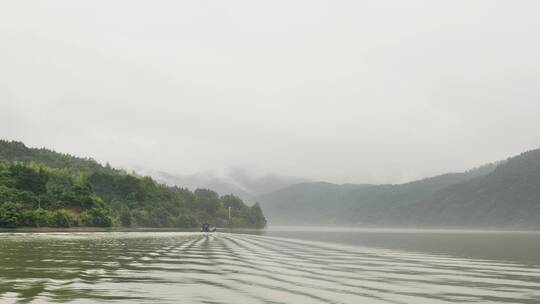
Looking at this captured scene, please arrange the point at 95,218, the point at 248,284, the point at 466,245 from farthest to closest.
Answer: the point at 95,218 → the point at 466,245 → the point at 248,284

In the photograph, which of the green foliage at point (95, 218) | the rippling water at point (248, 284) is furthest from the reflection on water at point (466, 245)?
the green foliage at point (95, 218)

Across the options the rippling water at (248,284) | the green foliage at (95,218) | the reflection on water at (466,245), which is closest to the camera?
the rippling water at (248,284)

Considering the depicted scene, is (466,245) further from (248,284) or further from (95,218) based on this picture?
(95,218)

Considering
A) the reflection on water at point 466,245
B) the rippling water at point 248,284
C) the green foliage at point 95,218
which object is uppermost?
the green foliage at point 95,218

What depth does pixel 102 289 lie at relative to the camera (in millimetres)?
15266

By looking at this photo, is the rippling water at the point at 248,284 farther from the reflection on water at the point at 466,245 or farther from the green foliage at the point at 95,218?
the green foliage at the point at 95,218

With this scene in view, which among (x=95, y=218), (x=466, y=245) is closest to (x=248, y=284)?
(x=466, y=245)

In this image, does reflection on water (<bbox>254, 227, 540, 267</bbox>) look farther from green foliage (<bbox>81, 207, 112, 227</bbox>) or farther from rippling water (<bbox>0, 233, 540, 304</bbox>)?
green foliage (<bbox>81, 207, 112, 227</bbox>)

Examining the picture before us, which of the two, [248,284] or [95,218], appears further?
[95,218]

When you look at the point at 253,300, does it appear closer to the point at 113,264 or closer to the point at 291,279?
the point at 291,279

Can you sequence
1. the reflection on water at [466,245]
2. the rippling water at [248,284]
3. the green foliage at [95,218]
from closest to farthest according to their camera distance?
the rippling water at [248,284]
the reflection on water at [466,245]
the green foliage at [95,218]

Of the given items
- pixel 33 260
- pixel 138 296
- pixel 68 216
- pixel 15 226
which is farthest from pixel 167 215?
pixel 138 296

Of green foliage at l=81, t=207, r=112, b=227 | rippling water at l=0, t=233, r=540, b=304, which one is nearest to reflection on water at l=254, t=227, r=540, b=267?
rippling water at l=0, t=233, r=540, b=304

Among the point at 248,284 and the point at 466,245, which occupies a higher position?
the point at 248,284
